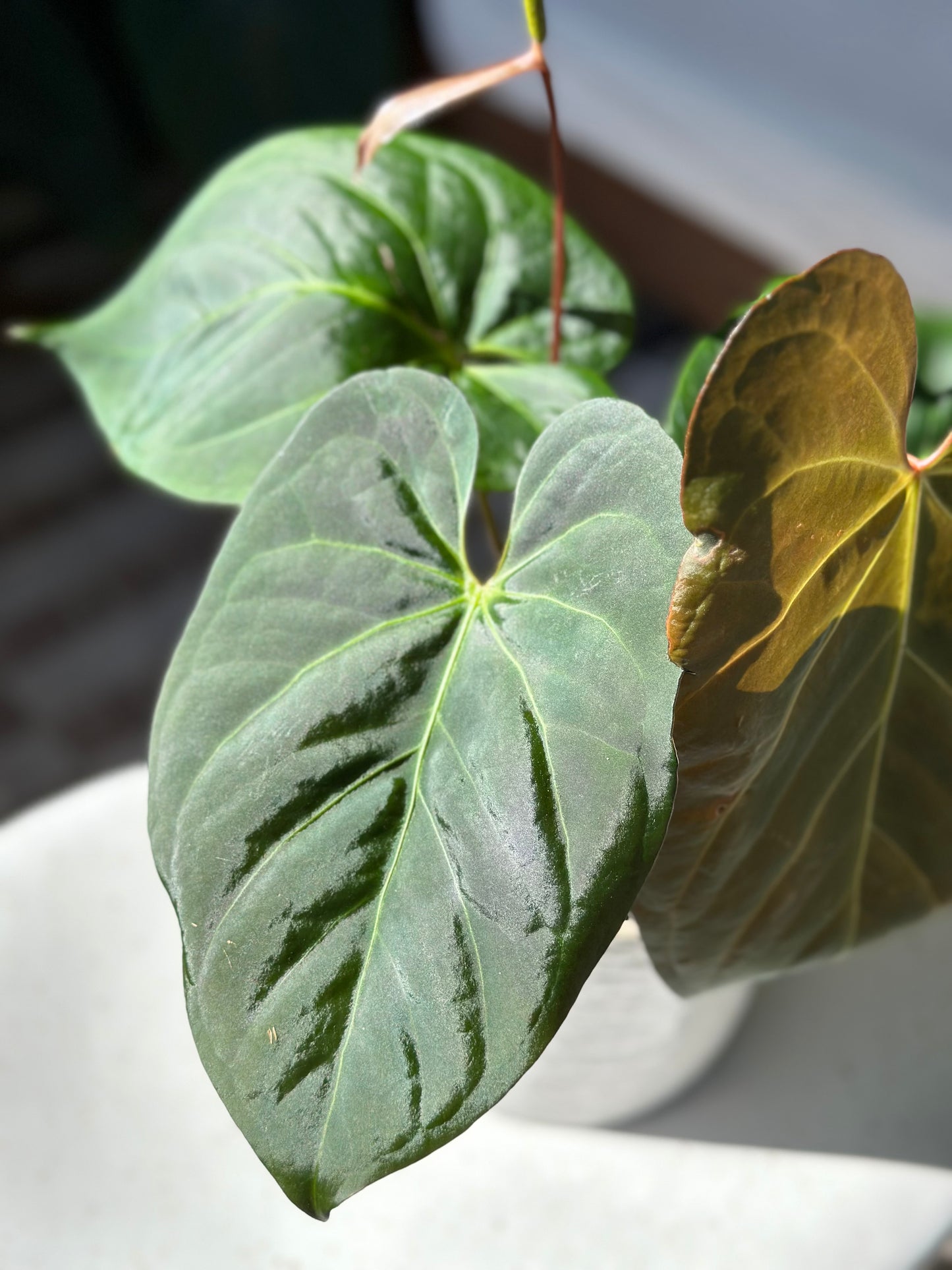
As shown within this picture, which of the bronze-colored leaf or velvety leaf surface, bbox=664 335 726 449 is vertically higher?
the bronze-colored leaf

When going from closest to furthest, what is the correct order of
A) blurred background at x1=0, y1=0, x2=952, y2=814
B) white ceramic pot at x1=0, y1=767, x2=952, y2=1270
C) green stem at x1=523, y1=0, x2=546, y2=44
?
green stem at x1=523, y1=0, x2=546, y2=44 < white ceramic pot at x1=0, y1=767, x2=952, y2=1270 < blurred background at x1=0, y1=0, x2=952, y2=814

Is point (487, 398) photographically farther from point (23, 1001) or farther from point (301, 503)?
point (23, 1001)

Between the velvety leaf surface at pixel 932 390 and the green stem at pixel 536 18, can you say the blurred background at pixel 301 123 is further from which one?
the green stem at pixel 536 18

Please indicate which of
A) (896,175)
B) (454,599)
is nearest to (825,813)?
(454,599)

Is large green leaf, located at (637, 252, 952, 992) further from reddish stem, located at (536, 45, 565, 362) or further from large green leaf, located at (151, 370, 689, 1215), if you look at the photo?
reddish stem, located at (536, 45, 565, 362)

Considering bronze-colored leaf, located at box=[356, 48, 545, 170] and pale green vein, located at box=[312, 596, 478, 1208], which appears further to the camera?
bronze-colored leaf, located at box=[356, 48, 545, 170]

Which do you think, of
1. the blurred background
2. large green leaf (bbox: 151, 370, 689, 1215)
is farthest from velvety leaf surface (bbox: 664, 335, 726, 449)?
the blurred background

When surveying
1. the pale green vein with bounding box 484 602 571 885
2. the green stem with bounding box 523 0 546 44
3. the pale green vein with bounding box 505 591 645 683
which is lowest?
the pale green vein with bounding box 484 602 571 885

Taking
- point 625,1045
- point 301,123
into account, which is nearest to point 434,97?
point 625,1045
